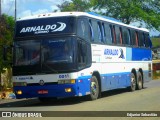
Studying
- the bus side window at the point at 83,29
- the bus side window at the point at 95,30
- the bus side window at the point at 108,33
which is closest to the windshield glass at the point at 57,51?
the bus side window at the point at 83,29

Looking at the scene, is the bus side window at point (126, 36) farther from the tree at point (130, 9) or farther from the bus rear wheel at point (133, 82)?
the tree at point (130, 9)

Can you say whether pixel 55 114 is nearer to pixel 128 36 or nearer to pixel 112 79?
pixel 112 79

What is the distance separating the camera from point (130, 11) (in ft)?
179

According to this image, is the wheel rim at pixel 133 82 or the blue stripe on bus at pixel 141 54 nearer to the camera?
the wheel rim at pixel 133 82

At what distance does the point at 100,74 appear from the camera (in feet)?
63.5

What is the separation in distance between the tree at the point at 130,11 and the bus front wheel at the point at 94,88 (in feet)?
120

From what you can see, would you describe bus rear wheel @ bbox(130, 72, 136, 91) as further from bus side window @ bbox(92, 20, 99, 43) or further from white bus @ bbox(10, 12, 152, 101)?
bus side window @ bbox(92, 20, 99, 43)

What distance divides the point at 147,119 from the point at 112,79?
29.5ft

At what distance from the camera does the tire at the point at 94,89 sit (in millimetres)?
18358

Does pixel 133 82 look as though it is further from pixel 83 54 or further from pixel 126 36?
pixel 83 54

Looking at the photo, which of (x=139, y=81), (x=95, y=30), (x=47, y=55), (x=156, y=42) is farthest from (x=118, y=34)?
(x=156, y=42)

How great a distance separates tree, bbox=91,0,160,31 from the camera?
5488 centimetres

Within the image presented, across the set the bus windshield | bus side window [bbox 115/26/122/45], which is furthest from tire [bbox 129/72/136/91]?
the bus windshield

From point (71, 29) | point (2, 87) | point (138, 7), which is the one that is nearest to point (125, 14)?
point (138, 7)
